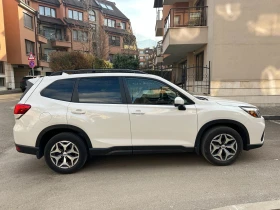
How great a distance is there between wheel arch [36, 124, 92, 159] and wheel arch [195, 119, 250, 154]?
193cm

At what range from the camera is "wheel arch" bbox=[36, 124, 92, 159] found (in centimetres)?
385

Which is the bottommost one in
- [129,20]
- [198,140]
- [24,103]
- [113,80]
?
[198,140]

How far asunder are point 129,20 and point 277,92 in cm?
4410

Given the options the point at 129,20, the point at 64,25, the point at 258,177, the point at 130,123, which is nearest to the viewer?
the point at 258,177


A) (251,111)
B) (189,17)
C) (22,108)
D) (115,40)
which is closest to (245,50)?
(189,17)

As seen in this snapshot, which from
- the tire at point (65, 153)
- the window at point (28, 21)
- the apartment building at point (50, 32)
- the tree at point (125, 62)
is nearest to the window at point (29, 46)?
the apartment building at point (50, 32)

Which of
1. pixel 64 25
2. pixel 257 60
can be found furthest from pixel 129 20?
pixel 257 60

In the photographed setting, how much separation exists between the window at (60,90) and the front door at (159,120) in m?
1.03

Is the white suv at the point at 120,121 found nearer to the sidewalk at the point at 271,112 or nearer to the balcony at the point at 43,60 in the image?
the sidewalk at the point at 271,112

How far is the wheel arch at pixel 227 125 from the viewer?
402 centimetres

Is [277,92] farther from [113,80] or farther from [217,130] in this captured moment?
[113,80]

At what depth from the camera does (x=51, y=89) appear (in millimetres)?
4008

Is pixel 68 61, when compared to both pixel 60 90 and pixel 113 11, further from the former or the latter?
pixel 113 11

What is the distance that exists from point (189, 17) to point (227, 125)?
932 cm
